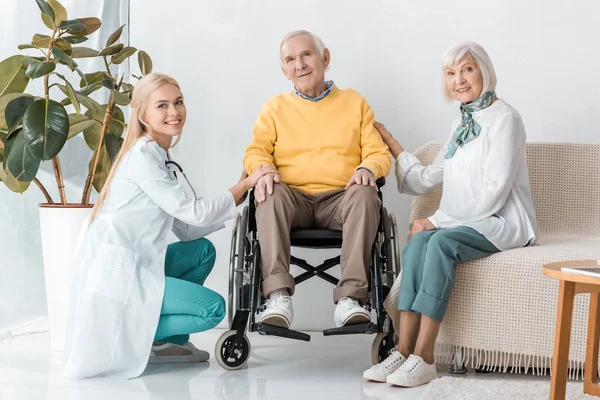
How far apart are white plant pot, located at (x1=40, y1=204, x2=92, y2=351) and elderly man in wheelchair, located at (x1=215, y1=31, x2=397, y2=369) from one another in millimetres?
628

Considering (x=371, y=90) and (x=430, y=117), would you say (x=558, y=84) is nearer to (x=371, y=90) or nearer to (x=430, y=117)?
(x=430, y=117)

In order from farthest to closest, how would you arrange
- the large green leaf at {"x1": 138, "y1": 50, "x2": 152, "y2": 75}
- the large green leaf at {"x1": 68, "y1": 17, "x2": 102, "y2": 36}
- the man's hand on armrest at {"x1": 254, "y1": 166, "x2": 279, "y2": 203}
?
the large green leaf at {"x1": 138, "y1": 50, "x2": 152, "y2": 75}, the large green leaf at {"x1": 68, "y1": 17, "x2": 102, "y2": 36}, the man's hand on armrest at {"x1": 254, "y1": 166, "x2": 279, "y2": 203}

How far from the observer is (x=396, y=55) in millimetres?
3262

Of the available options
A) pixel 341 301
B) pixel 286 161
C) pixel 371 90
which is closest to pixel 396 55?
pixel 371 90

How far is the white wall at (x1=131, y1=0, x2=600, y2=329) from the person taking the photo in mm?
3156

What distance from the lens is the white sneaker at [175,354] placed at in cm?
264

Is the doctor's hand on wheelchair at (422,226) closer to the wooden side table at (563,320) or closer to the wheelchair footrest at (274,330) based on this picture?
the wheelchair footrest at (274,330)

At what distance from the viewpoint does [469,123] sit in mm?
2564

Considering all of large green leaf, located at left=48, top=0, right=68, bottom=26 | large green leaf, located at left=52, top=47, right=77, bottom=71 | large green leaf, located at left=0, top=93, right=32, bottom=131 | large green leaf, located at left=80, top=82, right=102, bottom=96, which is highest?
large green leaf, located at left=48, top=0, right=68, bottom=26

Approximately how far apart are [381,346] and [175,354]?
2.36 feet

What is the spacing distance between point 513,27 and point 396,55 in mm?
489

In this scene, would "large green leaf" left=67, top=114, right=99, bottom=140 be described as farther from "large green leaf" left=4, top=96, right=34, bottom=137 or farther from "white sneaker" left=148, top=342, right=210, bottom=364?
"white sneaker" left=148, top=342, right=210, bottom=364

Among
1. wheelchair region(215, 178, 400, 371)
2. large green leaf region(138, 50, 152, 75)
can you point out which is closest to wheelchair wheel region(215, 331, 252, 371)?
wheelchair region(215, 178, 400, 371)

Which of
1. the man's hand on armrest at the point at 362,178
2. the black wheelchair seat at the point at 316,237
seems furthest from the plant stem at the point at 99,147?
the man's hand on armrest at the point at 362,178
